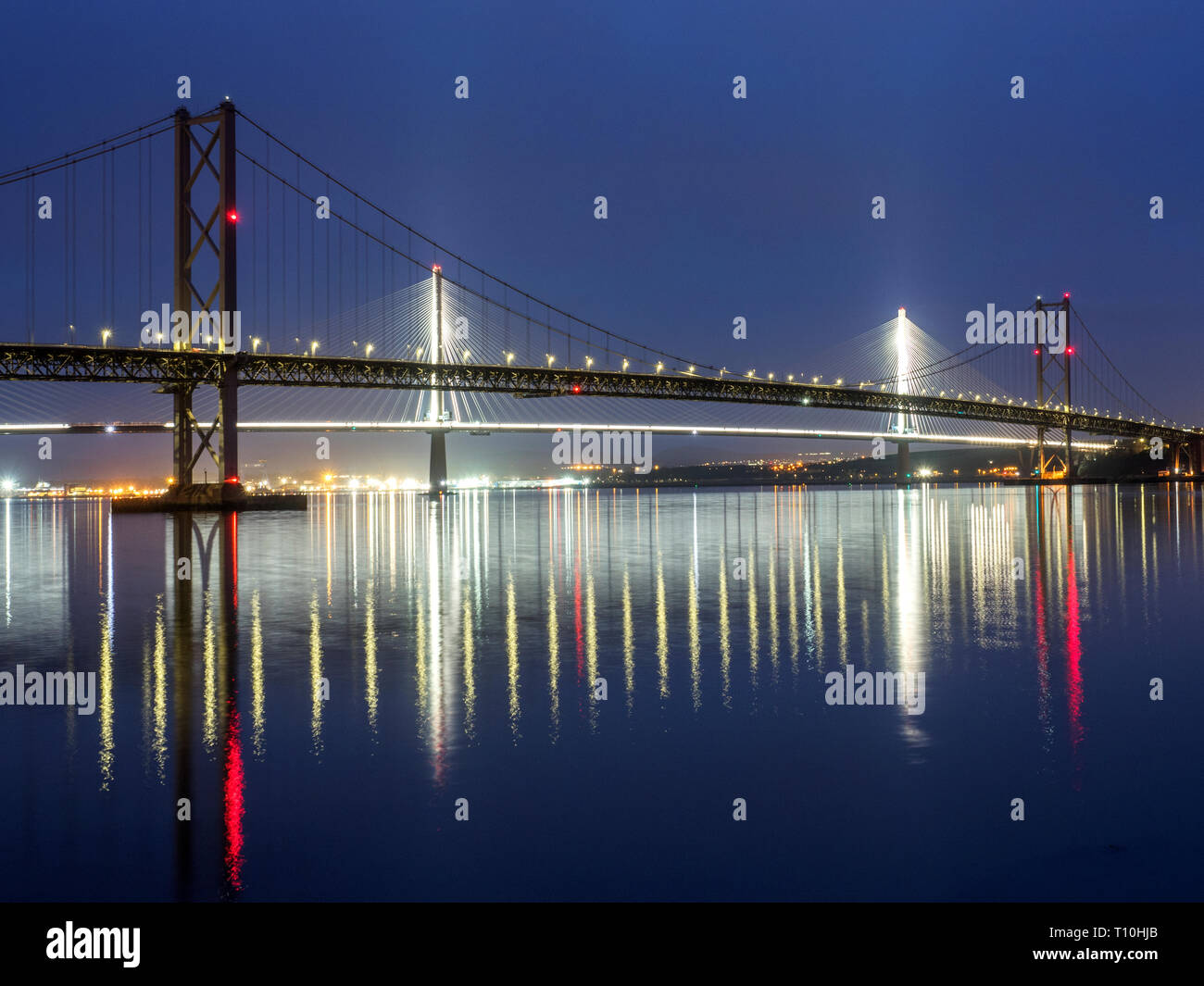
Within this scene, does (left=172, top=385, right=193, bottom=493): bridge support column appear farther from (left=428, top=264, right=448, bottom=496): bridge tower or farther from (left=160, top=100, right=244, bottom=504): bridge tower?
(left=428, top=264, right=448, bottom=496): bridge tower

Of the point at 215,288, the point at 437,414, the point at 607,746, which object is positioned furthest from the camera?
the point at 437,414

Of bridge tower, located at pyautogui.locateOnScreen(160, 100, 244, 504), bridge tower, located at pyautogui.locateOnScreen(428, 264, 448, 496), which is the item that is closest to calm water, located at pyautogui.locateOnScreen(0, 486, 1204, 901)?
bridge tower, located at pyautogui.locateOnScreen(160, 100, 244, 504)

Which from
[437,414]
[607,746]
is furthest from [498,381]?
[607,746]

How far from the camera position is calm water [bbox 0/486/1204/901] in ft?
15.2

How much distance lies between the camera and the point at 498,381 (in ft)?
216

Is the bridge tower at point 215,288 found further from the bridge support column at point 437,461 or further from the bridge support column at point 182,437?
the bridge support column at point 437,461

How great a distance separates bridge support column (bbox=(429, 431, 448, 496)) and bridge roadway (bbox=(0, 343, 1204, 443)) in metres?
3.28

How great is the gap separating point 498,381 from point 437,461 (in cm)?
2288

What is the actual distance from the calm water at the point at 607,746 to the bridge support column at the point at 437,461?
2773 inches

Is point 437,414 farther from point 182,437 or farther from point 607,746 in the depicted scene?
point 607,746

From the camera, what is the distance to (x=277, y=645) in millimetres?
10453

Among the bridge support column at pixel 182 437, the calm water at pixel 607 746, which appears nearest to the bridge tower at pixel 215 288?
the bridge support column at pixel 182 437

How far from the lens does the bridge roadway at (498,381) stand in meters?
43.2
